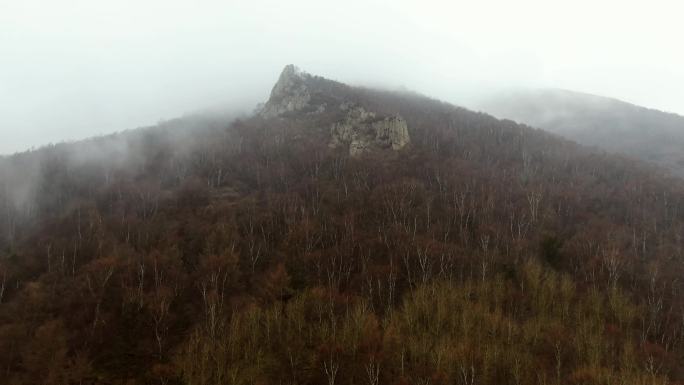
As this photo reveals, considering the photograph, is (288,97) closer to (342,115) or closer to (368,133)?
(342,115)

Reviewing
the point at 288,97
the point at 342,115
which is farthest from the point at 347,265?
the point at 288,97

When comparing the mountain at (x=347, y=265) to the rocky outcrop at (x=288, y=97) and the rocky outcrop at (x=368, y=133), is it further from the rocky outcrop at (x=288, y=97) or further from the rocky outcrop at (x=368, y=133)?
the rocky outcrop at (x=288, y=97)

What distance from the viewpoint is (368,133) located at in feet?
499

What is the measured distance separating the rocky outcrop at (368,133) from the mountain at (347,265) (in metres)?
0.93

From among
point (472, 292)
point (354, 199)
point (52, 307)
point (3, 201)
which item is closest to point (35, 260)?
point (52, 307)

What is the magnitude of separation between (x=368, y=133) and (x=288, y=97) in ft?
174

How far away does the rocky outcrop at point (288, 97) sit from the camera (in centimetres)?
18488

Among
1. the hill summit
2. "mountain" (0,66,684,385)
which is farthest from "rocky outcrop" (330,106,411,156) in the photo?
"mountain" (0,66,684,385)

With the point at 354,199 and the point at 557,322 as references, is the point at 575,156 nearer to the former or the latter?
the point at 354,199

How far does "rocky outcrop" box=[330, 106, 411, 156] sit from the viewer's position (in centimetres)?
14575

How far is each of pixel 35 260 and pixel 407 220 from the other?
7562cm

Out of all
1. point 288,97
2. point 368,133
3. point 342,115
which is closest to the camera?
point 368,133

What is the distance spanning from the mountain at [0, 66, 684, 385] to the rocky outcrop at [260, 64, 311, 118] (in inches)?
1405

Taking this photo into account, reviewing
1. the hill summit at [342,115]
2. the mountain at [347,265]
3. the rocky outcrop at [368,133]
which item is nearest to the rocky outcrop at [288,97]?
the hill summit at [342,115]
